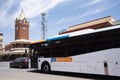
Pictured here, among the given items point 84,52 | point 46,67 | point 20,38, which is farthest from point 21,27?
point 84,52

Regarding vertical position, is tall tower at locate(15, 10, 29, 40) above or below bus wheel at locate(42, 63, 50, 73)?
above

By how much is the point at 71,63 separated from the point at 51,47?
258cm

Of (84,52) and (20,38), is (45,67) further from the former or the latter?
(20,38)

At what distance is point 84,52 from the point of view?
14.0 meters

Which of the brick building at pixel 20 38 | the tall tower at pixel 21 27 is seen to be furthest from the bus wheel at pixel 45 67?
the tall tower at pixel 21 27

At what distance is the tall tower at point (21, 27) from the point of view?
90.9m

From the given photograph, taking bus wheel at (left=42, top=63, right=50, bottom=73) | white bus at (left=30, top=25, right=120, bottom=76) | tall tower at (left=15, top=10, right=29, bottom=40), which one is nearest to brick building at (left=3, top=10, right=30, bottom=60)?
tall tower at (left=15, top=10, right=29, bottom=40)

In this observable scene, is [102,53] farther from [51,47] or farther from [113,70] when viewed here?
[51,47]

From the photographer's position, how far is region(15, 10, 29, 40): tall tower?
90.9 metres

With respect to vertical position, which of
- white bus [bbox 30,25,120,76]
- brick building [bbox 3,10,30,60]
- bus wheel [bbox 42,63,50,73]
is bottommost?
bus wheel [bbox 42,63,50,73]

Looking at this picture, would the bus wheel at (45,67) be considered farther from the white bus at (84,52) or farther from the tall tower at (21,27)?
the tall tower at (21,27)

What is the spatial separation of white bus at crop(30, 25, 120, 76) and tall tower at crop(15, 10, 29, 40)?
74.0 m

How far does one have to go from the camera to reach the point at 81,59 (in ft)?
46.6

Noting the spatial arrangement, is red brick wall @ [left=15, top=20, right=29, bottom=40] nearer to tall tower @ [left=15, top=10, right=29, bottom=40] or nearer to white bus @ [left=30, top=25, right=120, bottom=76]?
tall tower @ [left=15, top=10, right=29, bottom=40]
